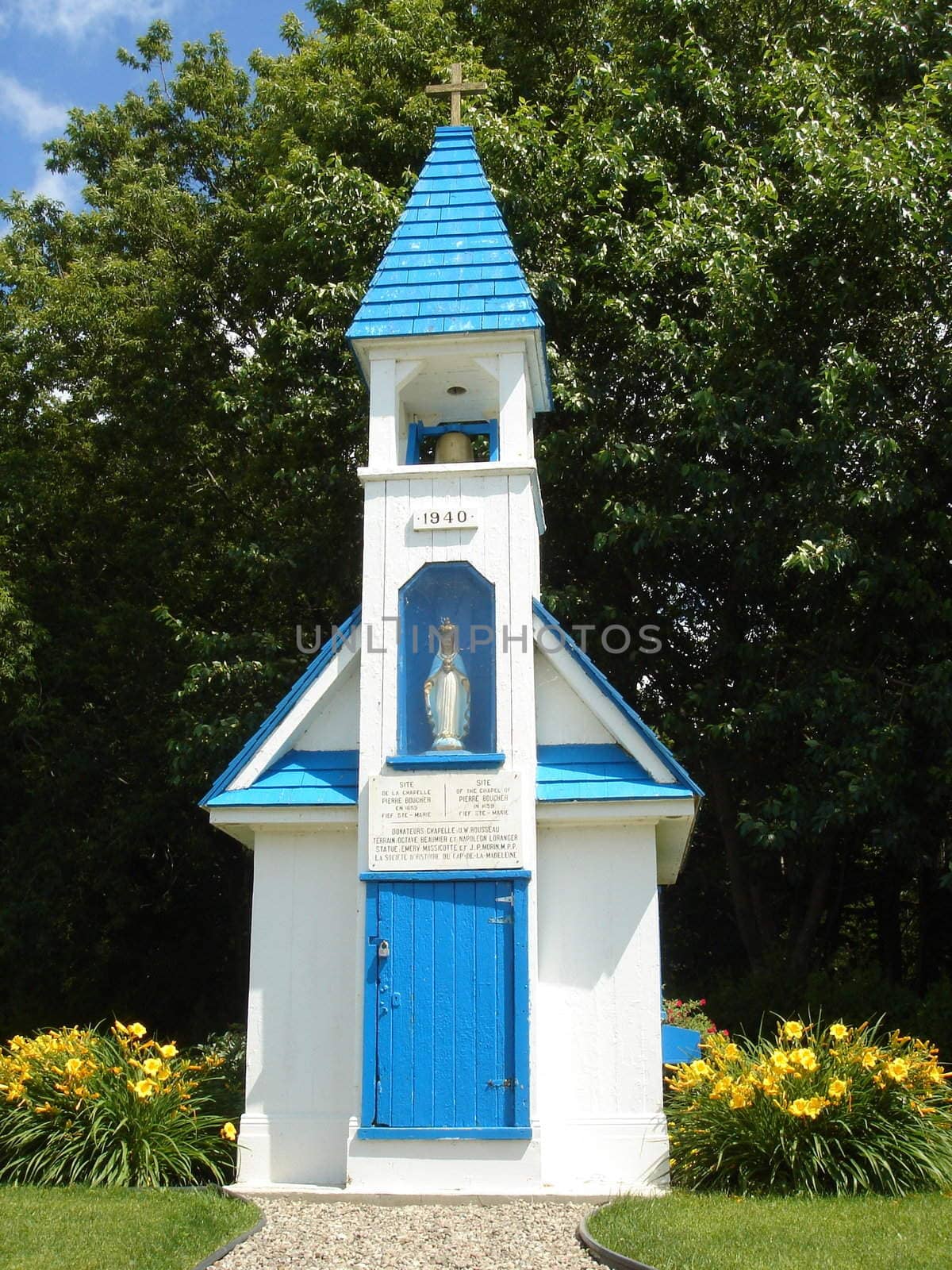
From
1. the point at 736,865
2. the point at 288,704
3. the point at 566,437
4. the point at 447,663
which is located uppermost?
the point at 566,437

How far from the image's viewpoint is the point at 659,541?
13734mm

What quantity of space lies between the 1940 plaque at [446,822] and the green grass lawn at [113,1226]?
8.35 feet

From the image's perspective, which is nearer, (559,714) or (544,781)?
(544,781)

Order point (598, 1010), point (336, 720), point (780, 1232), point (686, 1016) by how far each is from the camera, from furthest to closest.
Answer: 1. point (686, 1016)
2. point (336, 720)
3. point (598, 1010)
4. point (780, 1232)

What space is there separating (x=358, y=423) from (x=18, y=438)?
23.1 ft

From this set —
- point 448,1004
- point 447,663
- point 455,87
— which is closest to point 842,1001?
point 448,1004

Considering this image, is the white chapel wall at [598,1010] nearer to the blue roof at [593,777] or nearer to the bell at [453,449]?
the blue roof at [593,777]

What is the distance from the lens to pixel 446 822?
8.90 meters

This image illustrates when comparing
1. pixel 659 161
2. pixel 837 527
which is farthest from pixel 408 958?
pixel 659 161

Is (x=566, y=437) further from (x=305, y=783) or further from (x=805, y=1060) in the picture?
(x=805, y=1060)

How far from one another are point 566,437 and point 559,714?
5921mm

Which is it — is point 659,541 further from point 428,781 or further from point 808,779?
point 428,781

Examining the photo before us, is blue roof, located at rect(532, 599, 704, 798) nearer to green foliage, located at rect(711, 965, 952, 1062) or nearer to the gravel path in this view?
the gravel path

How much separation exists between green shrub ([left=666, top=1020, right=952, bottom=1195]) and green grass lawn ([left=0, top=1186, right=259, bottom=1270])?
3.16 metres
